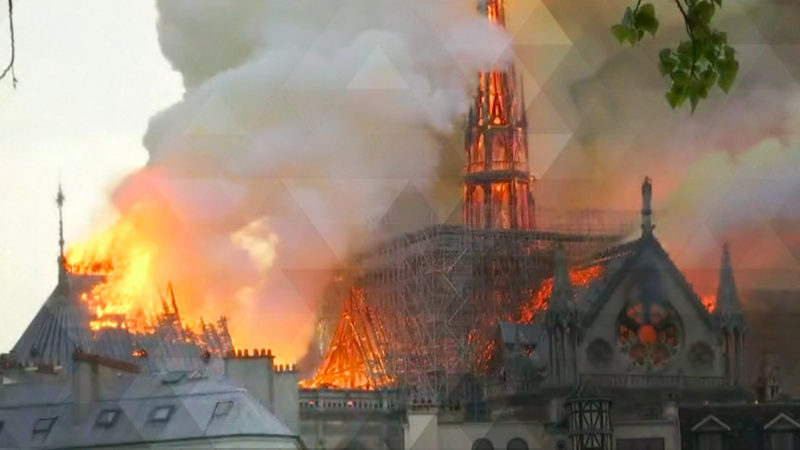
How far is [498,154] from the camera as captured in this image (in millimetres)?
75312

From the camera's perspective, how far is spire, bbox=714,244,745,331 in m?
70.2

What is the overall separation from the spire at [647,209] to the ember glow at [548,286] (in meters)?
1.88

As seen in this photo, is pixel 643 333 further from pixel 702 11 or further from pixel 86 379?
pixel 702 11

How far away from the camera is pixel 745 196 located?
242ft

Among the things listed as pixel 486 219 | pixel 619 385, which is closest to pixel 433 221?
pixel 486 219

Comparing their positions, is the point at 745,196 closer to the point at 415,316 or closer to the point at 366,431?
the point at 415,316

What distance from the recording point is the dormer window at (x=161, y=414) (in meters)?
49.8

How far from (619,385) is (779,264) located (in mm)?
6845

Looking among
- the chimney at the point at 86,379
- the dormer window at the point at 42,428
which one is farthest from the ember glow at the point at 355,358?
the dormer window at the point at 42,428

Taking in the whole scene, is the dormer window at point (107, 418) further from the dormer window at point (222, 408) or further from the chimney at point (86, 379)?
the dormer window at point (222, 408)

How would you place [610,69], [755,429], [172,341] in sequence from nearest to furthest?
[755,429] → [172,341] → [610,69]

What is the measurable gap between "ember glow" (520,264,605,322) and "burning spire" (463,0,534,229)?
92.5 inches

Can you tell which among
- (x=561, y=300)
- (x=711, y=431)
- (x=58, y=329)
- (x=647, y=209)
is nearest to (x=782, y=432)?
(x=711, y=431)

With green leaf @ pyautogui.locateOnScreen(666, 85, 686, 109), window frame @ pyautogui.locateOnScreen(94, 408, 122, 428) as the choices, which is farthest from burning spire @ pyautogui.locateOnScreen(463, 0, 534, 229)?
green leaf @ pyautogui.locateOnScreen(666, 85, 686, 109)
